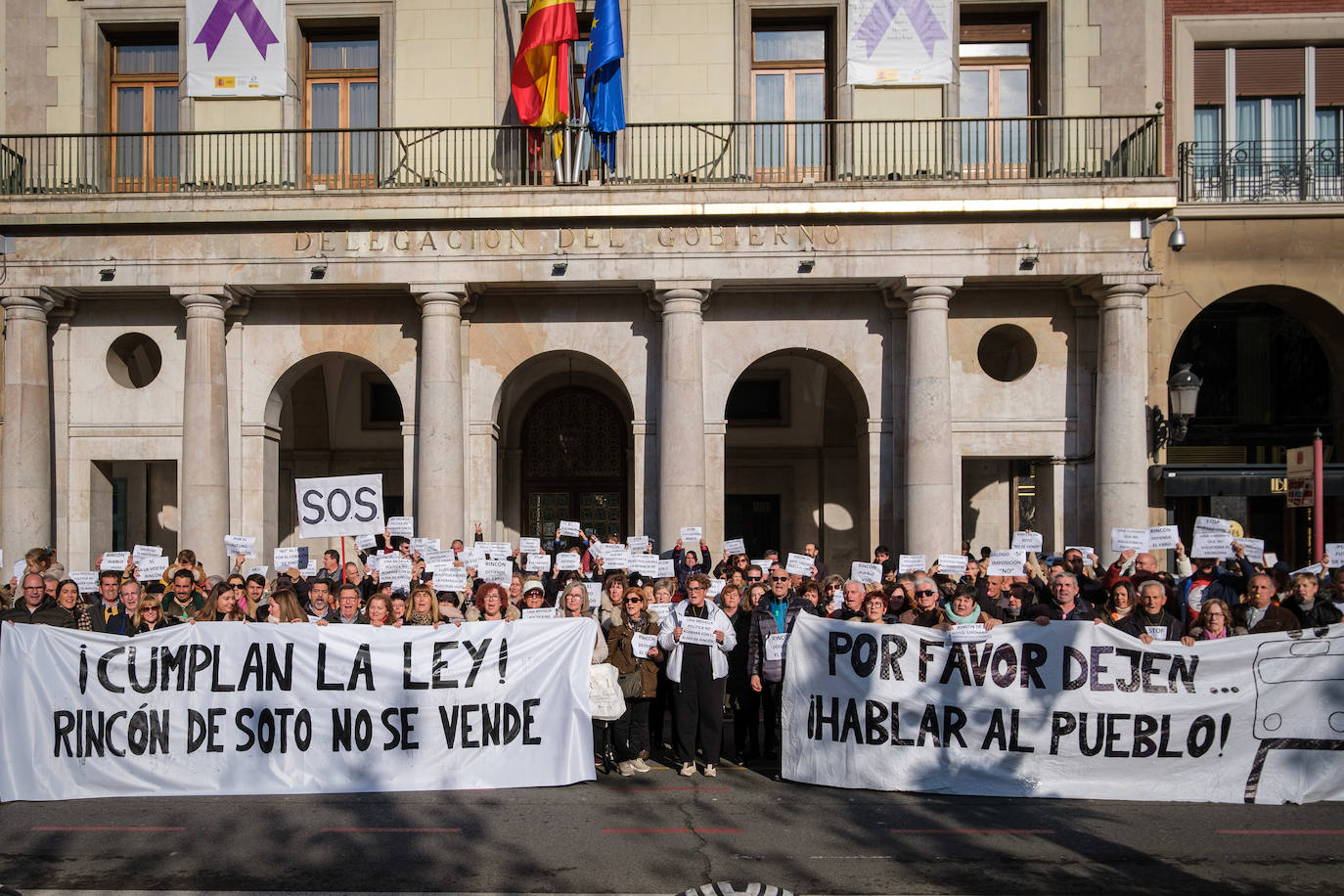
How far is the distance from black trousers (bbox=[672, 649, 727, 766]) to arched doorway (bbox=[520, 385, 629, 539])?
48.8 feet

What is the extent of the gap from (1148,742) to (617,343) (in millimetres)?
13217

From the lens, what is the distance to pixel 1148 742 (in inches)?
372

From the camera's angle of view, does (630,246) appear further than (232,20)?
No

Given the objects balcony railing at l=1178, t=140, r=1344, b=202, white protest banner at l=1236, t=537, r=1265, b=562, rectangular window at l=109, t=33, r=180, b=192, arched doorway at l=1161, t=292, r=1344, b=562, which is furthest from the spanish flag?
arched doorway at l=1161, t=292, r=1344, b=562

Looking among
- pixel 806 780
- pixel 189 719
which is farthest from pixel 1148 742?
pixel 189 719

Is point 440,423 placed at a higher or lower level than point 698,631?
higher

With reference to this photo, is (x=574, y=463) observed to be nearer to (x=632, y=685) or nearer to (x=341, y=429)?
(x=341, y=429)

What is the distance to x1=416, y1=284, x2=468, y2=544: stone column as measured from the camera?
64.9 feet

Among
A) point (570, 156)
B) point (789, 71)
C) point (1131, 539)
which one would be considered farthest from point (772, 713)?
point (789, 71)

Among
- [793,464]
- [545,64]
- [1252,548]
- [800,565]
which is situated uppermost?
[545,64]

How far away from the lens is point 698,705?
10.5 metres

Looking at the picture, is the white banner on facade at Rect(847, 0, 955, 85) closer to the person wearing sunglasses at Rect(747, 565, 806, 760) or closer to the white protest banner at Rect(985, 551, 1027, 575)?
the white protest banner at Rect(985, 551, 1027, 575)

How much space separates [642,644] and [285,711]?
9.90 ft

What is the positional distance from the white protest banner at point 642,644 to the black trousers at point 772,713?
1086 millimetres
